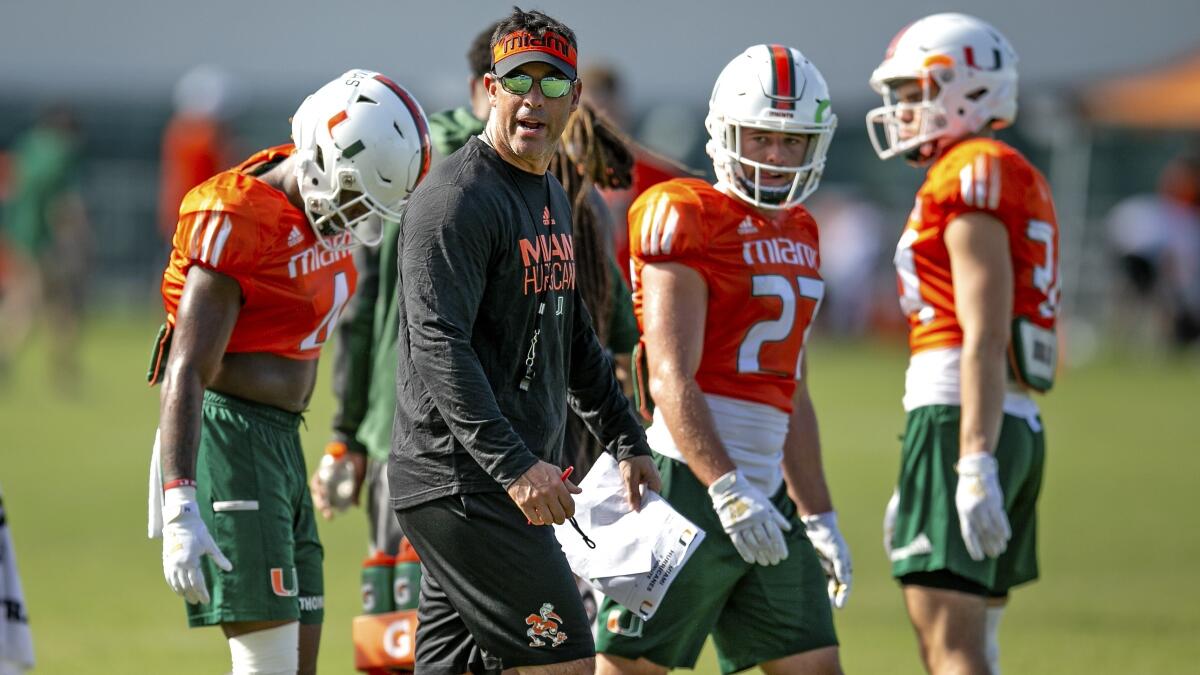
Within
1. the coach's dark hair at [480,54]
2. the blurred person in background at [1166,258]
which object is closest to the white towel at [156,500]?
the coach's dark hair at [480,54]

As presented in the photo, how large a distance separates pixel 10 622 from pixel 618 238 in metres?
5.70

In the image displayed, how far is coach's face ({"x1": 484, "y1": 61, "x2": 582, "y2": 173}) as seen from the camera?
15.3 feet

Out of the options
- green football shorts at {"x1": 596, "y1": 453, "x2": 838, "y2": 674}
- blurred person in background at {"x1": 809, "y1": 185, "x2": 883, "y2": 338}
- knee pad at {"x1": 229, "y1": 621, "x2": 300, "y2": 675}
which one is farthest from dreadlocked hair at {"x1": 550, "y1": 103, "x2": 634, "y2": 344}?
blurred person in background at {"x1": 809, "y1": 185, "x2": 883, "y2": 338}

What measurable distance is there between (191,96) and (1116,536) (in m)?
17.7

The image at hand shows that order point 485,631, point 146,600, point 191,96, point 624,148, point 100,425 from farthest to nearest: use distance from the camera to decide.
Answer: point 191,96
point 100,425
point 146,600
point 624,148
point 485,631

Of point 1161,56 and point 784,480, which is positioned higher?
point 1161,56

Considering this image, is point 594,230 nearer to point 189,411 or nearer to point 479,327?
point 479,327

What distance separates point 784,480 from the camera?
5.70 metres

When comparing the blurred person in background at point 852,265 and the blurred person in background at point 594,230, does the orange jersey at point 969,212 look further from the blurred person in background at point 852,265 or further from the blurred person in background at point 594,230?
the blurred person in background at point 852,265

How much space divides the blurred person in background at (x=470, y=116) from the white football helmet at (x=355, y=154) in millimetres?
941

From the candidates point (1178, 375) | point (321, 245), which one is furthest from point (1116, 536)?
point (1178, 375)

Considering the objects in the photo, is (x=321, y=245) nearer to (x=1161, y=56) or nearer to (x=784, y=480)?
(x=784, y=480)

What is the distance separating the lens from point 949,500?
577cm

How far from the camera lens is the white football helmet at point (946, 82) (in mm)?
6113
